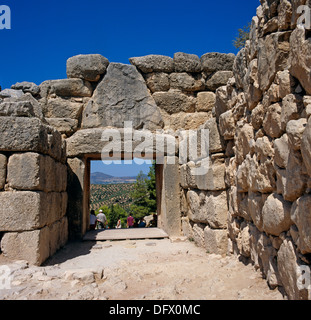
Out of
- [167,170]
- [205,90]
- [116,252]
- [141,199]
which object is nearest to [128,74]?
[205,90]

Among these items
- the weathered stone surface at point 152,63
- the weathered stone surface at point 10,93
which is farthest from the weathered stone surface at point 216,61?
the weathered stone surface at point 10,93

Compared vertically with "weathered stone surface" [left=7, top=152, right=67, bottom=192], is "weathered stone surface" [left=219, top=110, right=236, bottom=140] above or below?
above

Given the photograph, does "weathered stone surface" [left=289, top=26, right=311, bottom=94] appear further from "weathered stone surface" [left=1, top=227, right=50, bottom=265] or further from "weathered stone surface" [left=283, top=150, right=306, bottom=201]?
"weathered stone surface" [left=1, top=227, right=50, bottom=265]

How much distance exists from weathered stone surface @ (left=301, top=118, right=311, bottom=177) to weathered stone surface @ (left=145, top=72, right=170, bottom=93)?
4.60 metres

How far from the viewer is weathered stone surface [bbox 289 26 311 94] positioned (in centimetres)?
178

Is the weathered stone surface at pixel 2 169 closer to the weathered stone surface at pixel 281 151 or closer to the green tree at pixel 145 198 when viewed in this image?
the weathered stone surface at pixel 281 151

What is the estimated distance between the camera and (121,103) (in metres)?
5.94

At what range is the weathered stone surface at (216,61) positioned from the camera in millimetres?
6125

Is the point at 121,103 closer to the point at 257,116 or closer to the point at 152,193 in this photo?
the point at 257,116

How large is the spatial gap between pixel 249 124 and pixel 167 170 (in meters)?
2.84

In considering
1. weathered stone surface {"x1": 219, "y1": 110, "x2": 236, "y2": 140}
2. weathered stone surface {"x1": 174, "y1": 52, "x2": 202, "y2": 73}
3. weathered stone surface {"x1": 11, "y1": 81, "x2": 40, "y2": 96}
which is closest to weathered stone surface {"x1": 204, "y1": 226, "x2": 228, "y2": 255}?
weathered stone surface {"x1": 219, "y1": 110, "x2": 236, "y2": 140}

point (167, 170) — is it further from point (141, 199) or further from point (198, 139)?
point (141, 199)

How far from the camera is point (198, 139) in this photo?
470 centimetres

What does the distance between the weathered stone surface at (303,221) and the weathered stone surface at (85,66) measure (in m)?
4.87
